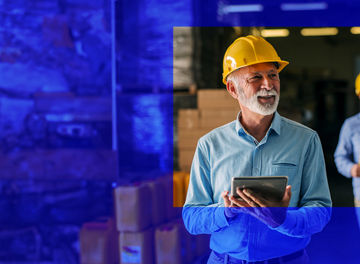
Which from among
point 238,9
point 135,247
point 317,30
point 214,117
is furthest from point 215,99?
point 317,30

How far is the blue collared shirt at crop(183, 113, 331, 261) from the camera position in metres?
2.03

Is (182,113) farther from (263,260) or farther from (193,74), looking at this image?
(263,260)

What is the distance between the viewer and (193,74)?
425cm

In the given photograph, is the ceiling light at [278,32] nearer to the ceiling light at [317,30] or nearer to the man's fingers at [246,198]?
the man's fingers at [246,198]

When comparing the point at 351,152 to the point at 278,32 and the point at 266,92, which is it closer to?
the point at 278,32

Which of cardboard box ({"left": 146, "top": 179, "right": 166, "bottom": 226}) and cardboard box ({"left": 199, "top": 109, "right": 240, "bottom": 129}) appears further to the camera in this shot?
cardboard box ({"left": 146, "top": 179, "right": 166, "bottom": 226})

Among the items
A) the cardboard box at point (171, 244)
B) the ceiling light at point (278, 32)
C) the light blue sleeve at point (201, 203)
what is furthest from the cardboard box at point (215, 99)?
the light blue sleeve at point (201, 203)

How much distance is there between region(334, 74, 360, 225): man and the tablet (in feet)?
6.45

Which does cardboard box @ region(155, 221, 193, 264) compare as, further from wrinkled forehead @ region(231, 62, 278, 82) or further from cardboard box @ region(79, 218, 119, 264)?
wrinkled forehead @ region(231, 62, 278, 82)

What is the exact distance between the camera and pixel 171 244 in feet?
12.5

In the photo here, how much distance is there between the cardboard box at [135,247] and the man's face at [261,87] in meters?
2.04

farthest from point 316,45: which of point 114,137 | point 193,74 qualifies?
point 114,137

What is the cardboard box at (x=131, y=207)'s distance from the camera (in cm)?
376

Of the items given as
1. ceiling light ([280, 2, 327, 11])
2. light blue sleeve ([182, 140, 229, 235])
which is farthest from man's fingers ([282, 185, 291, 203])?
ceiling light ([280, 2, 327, 11])
